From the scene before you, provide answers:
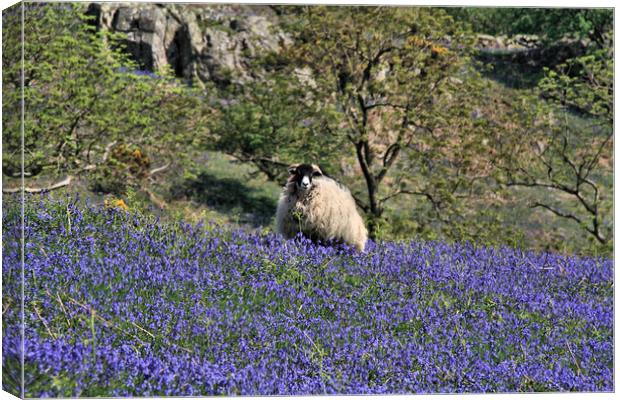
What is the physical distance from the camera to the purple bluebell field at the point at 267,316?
5.42 metres

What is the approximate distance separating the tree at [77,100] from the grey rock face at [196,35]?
0.20 metres

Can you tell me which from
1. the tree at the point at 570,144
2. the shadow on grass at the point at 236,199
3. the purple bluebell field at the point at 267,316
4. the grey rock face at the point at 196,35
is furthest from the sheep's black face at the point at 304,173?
the tree at the point at 570,144

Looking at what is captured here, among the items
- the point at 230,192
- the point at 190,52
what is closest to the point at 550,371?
the point at 230,192

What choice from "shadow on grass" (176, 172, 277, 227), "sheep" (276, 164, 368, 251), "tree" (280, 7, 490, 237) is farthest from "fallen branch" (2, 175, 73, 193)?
"tree" (280, 7, 490, 237)

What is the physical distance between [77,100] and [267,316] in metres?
3.60

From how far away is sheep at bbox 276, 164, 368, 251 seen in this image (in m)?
7.92

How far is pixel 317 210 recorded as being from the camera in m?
7.97

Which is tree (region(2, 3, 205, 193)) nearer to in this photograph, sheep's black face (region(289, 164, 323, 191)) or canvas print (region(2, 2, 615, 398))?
canvas print (region(2, 2, 615, 398))

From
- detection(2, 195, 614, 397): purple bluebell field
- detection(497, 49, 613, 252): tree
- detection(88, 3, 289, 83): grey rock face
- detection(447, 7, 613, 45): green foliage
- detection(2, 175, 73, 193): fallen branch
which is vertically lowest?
detection(2, 195, 614, 397): purple bluebell field

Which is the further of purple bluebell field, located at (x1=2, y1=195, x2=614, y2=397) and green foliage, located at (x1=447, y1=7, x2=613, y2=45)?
green foliage, located at (x1=447, y1=7, x2=613, y2=45)

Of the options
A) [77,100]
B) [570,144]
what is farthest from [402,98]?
[77,100]

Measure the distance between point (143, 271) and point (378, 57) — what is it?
3689 millimetres

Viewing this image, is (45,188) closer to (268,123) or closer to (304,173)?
(304,173)

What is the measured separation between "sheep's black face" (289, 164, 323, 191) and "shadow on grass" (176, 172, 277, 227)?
37 centimetres
